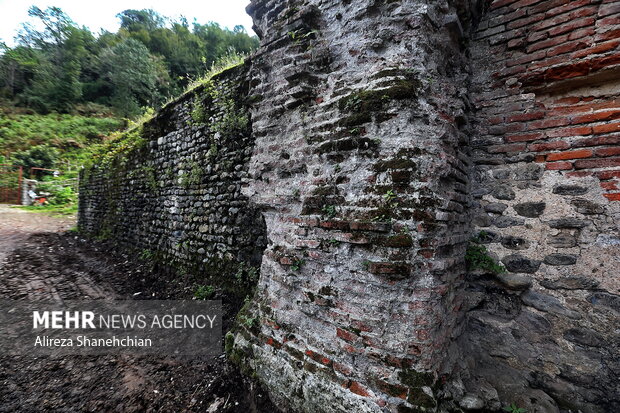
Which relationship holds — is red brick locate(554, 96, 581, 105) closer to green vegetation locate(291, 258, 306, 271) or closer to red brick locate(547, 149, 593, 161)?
red brick locate(547, 149, 593, 161)

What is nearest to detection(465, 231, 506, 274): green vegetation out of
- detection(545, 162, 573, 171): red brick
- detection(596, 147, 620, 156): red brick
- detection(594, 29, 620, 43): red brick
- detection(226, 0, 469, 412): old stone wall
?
detection(226, 0, 469, 412): old stone wall

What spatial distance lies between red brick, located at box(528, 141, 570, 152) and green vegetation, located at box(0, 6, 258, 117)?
73.9ft

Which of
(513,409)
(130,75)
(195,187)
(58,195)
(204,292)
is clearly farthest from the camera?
(130,75)

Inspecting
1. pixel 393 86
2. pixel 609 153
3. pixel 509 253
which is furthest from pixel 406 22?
pixel 509 253

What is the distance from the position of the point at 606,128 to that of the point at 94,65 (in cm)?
3223

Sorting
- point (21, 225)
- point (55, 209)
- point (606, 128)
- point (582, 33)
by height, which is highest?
point (582, 33)

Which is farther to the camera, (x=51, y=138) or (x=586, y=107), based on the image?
(x=51, y=138)

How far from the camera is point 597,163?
1852 mm

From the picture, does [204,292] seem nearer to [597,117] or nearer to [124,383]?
[124,383]

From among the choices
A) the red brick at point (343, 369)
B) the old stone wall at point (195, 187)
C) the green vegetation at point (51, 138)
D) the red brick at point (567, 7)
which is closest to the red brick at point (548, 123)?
the red brick at point (567, 7)

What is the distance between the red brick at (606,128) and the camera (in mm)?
1800

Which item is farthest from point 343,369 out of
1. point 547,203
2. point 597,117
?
point 597,117

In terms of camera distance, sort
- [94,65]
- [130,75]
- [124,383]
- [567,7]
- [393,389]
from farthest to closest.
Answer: [94,65] → [130,75] → [124,383] → [567,7] → [393,389]

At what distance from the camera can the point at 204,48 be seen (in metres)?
26.4
